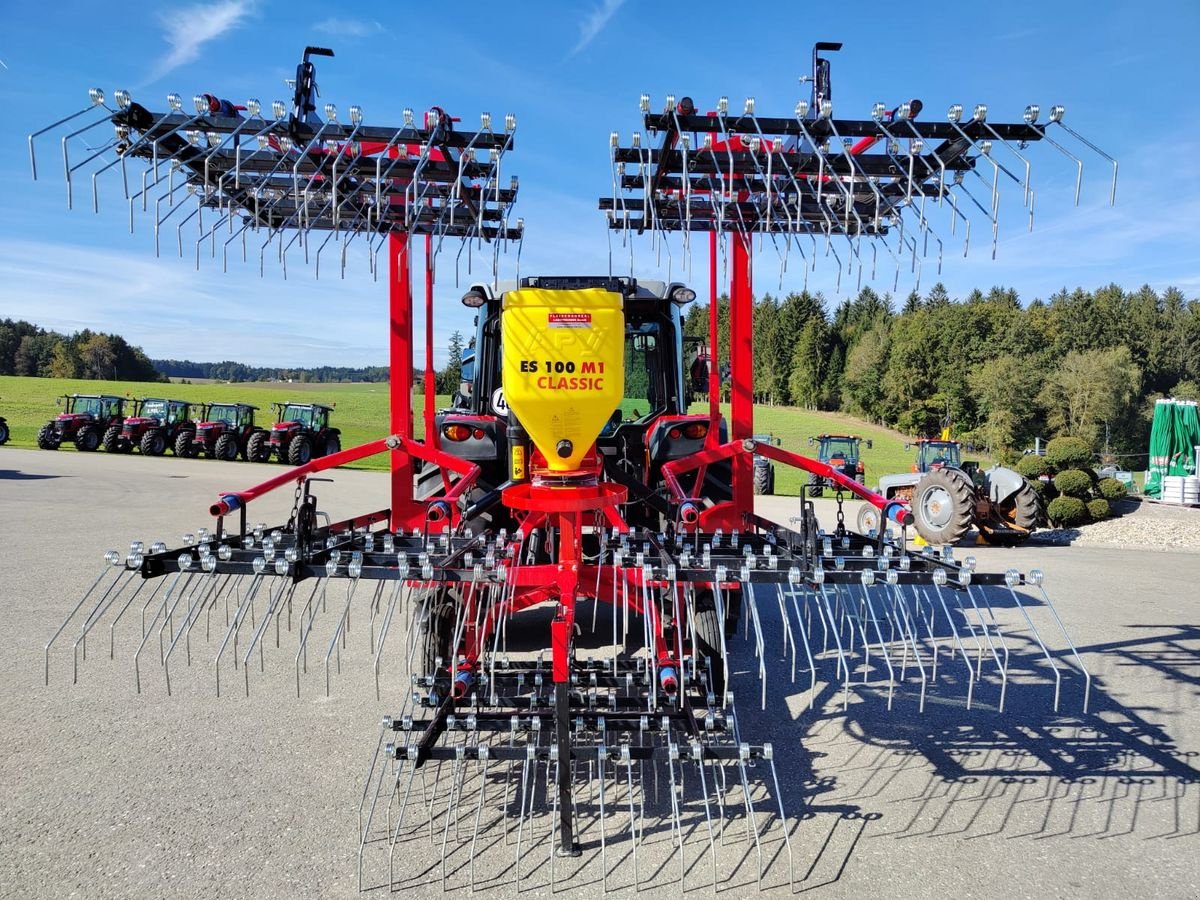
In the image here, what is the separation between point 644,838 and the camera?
8.73ft

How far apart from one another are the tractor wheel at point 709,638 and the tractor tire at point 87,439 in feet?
74.5

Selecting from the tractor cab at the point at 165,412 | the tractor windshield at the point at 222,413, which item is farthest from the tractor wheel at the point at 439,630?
the tractor cab at the point at 165,412

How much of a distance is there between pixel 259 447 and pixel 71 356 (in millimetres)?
56944

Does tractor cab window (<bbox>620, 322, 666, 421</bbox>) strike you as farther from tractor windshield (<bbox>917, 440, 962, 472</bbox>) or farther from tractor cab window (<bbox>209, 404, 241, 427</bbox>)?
tractor cab window (<bbox>209, 404, 241, 427</bbox>)

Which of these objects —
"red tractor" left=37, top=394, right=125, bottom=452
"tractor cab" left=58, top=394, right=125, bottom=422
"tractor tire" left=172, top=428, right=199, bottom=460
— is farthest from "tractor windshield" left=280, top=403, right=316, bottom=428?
"tractor cab" left=58, top=394, right=125, bottom=422

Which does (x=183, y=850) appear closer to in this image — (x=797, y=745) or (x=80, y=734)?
(x=80, y=734)

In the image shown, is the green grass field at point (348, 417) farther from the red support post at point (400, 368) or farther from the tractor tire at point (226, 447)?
the red support post at point (400, 368)

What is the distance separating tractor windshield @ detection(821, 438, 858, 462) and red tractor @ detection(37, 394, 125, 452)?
62.0 ft

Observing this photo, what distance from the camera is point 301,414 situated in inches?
805

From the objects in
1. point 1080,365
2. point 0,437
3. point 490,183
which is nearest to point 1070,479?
point 490,183

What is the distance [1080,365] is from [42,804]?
45680 millimetres

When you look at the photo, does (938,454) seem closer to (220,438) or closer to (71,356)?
(220,438)

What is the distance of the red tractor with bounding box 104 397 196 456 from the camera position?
67.2ft

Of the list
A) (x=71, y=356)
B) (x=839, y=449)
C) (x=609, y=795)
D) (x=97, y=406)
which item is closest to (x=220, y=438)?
(x=97, y=406)
